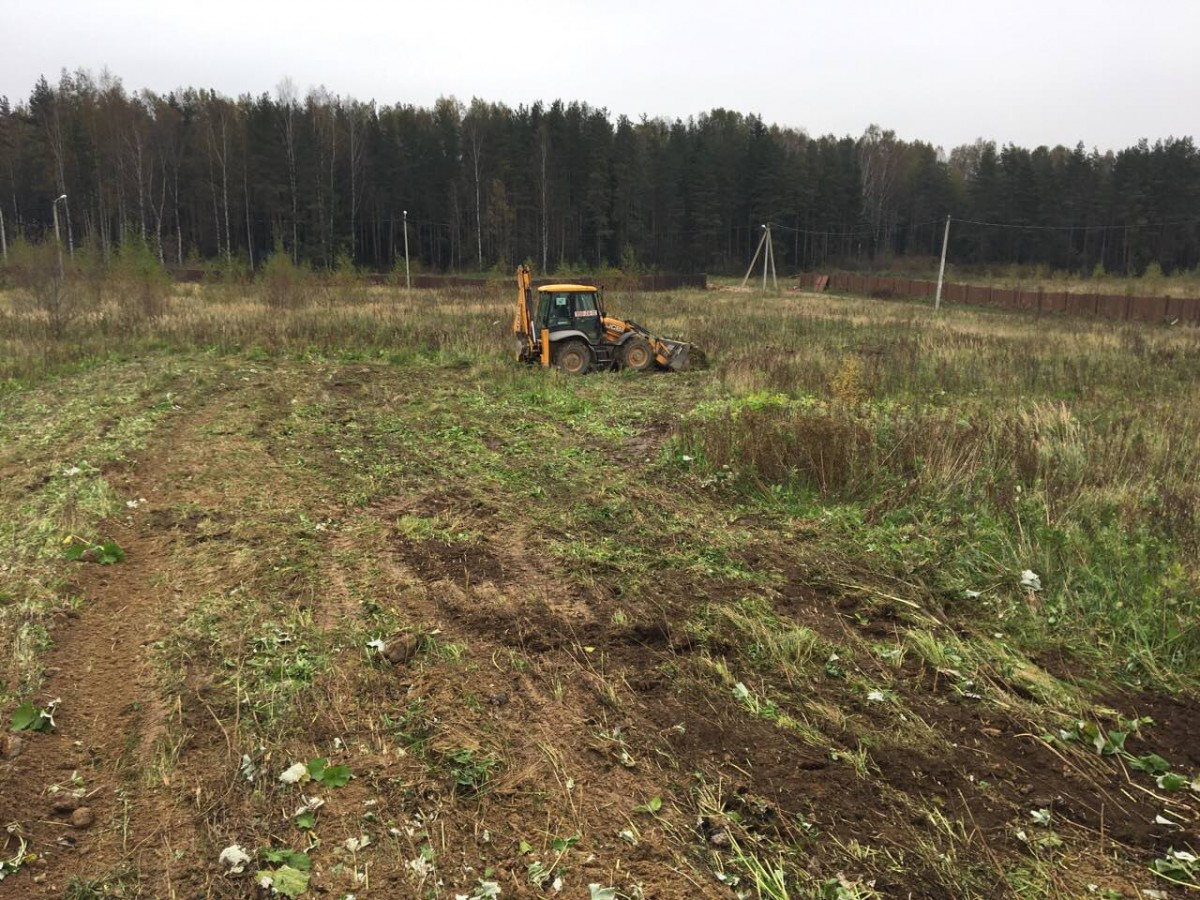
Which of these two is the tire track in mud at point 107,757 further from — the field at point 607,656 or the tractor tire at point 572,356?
the tractor tire at point 572,356

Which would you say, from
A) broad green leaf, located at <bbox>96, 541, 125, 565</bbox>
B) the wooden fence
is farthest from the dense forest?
broad green leaf, located at <bbox>96, 541, 125, 565</bbox>

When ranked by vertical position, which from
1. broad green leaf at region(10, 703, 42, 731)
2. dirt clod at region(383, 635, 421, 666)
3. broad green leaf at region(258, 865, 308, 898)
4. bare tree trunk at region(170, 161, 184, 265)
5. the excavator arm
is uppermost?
bare tree trunk at region(170, 161, 184, 265)

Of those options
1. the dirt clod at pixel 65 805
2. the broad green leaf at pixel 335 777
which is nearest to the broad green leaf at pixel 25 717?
Result: the dirt clod at pixel 65 805

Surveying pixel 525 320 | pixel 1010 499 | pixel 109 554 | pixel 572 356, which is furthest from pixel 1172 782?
pixel 525 320

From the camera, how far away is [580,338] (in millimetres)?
15898

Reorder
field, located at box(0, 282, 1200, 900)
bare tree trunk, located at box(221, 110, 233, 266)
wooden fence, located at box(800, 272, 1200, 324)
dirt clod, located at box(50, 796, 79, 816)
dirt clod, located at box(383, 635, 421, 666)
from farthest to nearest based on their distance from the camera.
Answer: bare tree trunk, located at box(221, 110, 233, 266) → wooden fence, located at box(800, 272, 1200, 324) → dirt clod, located at box(383, 635, 421, 666) → dirt clod, located at box(50, 796, 79, 816) → field, located at box(0, 282, 1200, 900)

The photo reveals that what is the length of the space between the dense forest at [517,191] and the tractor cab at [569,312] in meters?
34.4

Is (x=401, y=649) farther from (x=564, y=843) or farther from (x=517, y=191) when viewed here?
(x=517, y=191)

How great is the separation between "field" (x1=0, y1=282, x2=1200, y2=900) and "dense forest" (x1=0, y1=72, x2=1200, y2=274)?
142ft

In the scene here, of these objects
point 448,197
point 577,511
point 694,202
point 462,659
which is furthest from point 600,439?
point 694,202

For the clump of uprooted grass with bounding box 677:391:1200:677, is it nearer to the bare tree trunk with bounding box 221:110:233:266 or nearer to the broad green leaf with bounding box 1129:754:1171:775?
the broad green leaf with bounding box 1129:754:1171:775

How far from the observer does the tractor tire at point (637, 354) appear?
632 inches

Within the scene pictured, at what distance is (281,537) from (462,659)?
101 inches

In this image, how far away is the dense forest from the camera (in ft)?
185
